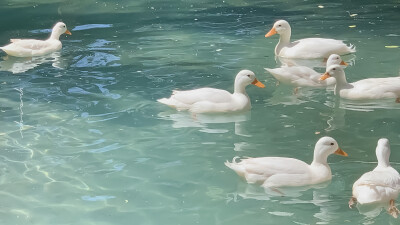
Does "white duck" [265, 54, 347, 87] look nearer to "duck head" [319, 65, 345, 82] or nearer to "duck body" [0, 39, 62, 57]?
"duck head" [319, 65, 345, 82]

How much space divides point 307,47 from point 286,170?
186 inches

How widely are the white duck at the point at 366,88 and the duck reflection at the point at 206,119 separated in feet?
4.03

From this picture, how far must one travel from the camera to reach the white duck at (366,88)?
8242 millimetres

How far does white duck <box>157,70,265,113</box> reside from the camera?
7.95m

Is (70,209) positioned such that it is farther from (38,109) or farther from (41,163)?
(38,109)

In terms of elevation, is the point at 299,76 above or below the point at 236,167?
above

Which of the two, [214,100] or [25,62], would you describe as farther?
[25,62]

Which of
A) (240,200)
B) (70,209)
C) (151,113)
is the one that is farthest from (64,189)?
(151,113)

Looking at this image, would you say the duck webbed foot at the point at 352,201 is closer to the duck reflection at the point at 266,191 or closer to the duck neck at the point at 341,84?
the duck reflection at the point at 266,191

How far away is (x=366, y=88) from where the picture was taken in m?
8.31

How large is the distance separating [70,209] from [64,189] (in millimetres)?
406

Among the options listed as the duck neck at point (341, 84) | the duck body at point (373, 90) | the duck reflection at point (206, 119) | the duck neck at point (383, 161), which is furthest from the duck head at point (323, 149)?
the duck neck at point (341, 84)

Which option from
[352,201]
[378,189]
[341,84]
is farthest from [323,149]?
[341,84]

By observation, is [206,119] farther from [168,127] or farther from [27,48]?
[27,48]
